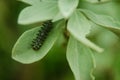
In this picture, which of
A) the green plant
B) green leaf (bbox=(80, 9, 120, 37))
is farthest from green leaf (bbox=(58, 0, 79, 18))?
green leaf (bbox=(80, 9, 120, 37))

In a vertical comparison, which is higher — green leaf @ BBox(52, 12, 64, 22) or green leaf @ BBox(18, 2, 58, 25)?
green leaf @ BBox(18, 2, 58, 25)

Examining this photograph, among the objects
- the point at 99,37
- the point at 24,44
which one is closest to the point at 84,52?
the point at 24,44

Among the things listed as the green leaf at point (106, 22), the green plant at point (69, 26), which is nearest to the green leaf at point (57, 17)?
the green plant at point (69, 26)

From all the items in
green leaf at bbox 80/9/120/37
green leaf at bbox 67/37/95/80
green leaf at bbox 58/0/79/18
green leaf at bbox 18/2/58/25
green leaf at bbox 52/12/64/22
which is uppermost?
green leaf at bbox 58/0/79/18

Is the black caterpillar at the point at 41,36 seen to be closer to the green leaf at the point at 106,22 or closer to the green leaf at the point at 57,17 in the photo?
the green leaf at the point at 57,17

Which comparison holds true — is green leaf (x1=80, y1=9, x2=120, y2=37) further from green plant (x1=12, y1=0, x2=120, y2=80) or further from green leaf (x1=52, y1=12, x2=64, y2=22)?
green leaf (x1=52, y1=12, x2=64, y2=22)

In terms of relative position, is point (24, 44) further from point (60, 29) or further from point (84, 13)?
point (84, 13)

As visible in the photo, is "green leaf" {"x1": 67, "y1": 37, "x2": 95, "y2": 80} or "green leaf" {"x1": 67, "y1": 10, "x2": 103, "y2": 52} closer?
"green leaf" {"x1": 67, "y1": 10, "x2": 103, "y2": 52}
